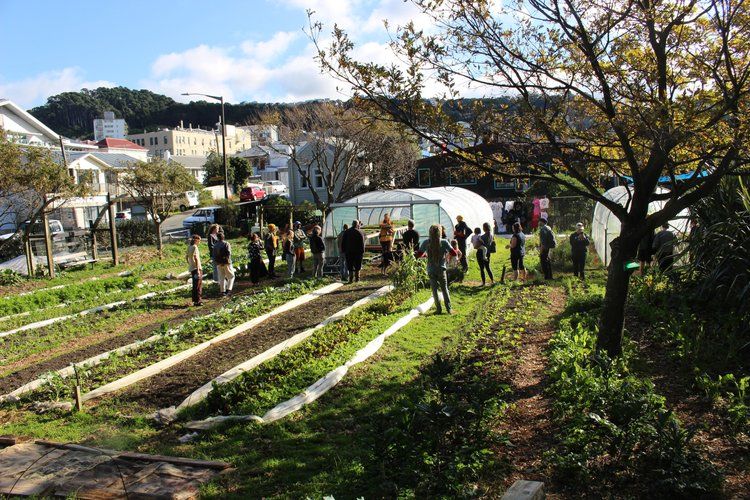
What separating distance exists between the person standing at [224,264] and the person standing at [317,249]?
7.57ft

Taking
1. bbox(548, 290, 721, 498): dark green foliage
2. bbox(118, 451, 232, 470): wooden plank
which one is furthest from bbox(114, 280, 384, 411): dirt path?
bbox(548, 290, 721, 498): dark green foliage

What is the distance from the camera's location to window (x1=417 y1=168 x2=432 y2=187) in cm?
3972

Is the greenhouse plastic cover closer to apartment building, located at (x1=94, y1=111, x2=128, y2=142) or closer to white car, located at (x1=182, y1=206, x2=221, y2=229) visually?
white car, located at (x1=182, y1=206, x2=221, y2=229)

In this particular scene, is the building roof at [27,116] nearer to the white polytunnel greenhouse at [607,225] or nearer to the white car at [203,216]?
the white car at [203,216]

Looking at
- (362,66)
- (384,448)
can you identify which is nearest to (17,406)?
(384,448)

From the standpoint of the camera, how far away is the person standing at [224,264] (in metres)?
15.0

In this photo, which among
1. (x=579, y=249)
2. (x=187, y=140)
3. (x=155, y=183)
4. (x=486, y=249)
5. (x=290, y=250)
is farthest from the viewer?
(x=187, y=140)

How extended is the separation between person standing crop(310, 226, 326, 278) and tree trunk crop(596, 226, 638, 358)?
33.0 feet

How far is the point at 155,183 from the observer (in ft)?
88.8

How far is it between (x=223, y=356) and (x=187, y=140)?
391 feet

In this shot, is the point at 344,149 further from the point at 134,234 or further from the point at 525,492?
the point at 525,492

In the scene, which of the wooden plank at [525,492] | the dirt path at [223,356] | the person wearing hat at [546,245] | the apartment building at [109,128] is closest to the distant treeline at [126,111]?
the apartment building at [109,128]

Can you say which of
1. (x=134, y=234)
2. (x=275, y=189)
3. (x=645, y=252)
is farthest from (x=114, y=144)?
(x=645, y=252)

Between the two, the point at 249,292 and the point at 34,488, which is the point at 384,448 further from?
the point at 249,292
